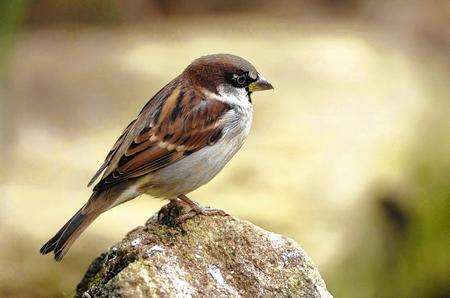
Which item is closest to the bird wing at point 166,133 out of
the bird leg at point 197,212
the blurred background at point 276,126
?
the bird leg at point 197,212

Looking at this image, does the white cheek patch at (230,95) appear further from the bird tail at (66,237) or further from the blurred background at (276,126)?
the blurred background at (276,126)

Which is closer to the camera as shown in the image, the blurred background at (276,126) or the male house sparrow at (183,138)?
the male house sparrow at (183,138)

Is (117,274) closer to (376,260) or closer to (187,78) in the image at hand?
(187,78)

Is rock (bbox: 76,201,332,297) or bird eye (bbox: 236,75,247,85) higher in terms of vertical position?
bird eye (bbox: 236,75,247,85)

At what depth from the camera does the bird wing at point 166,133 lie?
17.4 feet

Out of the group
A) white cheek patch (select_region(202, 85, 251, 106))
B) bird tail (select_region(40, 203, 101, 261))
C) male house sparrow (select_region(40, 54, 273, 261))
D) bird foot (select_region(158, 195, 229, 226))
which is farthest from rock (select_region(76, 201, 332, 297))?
white cheek patch (select_region(202, 85, 251, 106))

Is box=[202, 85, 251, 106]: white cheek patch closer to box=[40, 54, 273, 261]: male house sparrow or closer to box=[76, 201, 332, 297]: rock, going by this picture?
box=[40, 54, 273, 261]: male house sparrow

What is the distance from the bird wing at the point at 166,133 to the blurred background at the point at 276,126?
1439mm

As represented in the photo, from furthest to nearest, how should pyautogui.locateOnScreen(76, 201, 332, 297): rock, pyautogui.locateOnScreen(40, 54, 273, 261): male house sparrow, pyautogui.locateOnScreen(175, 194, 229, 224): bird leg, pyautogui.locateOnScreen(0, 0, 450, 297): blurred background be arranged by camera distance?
pyautogui.locateOnScreen(0, 0, 450, 297): blurred background → pyautogui.locateOnScreen(40, 54, 273, 261): male house sparrow → pyautogui.locateOnScreen(175, 194, 229, 224): bird leg → pyautogui.locateOnScreen(76, 201, 332, 297): rock

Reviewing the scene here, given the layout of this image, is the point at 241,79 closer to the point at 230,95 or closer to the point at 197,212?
the point at 230,95

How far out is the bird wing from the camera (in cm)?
530

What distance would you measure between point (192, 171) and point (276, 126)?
4.30 meters

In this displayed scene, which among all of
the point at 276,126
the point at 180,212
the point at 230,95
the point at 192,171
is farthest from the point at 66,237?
the point at 276,126

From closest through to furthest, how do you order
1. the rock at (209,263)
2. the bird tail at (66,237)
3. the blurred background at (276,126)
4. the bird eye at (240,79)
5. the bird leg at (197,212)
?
the rock at (209,263)
the bird leg at (197,212)
the bird tail at (66,237)
the bird eye at (240,79)
the blurred background at (276,126)
